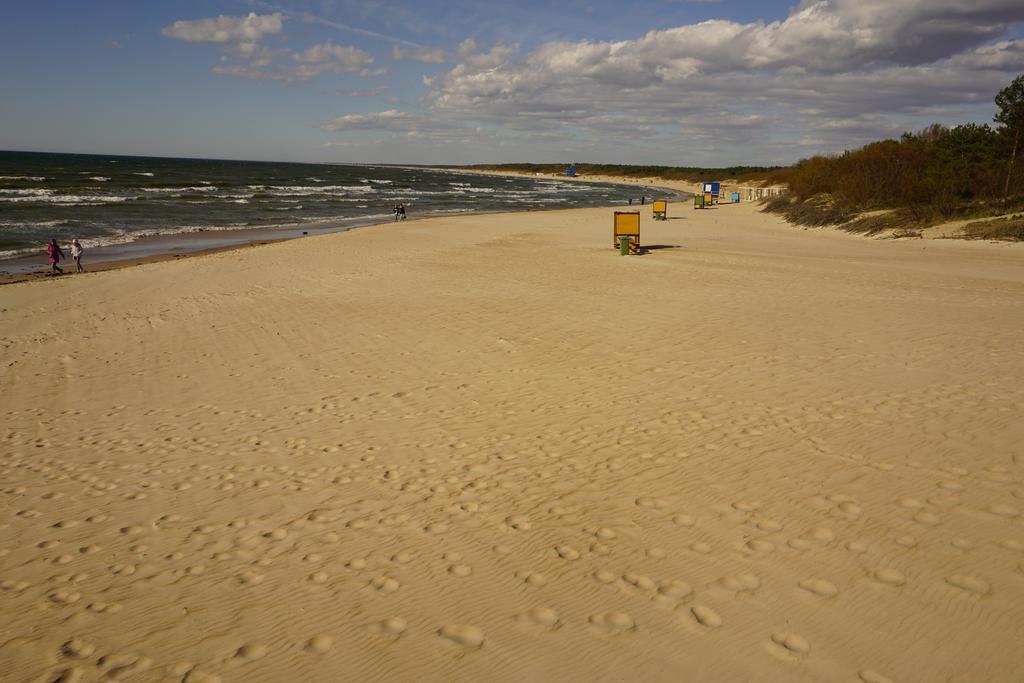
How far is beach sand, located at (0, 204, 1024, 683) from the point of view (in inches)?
143

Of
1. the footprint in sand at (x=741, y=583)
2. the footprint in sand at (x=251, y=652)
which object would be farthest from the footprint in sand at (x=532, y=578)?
the footprint in sand at (x=251, y=652)

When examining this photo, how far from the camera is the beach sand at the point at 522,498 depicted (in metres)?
3.62

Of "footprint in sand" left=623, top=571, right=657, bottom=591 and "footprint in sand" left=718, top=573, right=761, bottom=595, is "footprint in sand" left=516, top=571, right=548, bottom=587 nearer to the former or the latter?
"footprint in sand" left=623, top=571, right=657, bottom=591

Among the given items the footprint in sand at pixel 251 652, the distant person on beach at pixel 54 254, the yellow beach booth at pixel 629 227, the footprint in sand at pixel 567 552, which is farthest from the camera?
the yellow beach booth at pixel 629 227

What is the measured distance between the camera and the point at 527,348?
1009 centimetres

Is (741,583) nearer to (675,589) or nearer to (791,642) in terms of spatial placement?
(675,589)

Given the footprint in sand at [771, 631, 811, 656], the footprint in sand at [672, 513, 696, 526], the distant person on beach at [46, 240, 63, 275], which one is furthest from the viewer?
the distant person on beach at [46, 240, 63, 275]

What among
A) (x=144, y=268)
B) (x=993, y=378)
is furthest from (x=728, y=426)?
(x=144, y=268)

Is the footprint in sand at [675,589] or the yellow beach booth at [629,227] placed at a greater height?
the yellow beach booth at [629,227]

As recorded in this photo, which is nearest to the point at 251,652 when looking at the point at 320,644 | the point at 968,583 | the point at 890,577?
the point at 320,644

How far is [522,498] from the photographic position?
5.32 metres

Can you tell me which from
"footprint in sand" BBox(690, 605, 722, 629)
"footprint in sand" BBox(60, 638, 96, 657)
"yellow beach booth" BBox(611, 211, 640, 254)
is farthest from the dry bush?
"footprint in sand" BBox(60, 638, 96, 657)

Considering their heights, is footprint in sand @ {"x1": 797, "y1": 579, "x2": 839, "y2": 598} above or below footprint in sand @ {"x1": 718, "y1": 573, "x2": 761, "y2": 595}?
above

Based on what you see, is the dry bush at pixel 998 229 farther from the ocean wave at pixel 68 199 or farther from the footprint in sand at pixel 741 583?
the ocean wave at pixel 68 199
